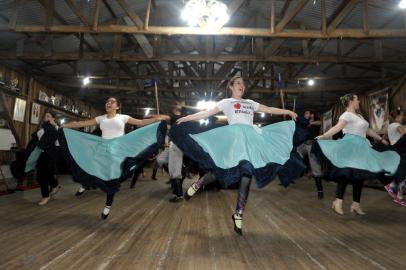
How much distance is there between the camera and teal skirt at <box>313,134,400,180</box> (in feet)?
12.0

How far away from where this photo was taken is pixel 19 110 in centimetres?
929

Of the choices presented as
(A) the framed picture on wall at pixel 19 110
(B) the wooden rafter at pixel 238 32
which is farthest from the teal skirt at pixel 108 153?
(A) the framed picture on wall at pixel 19 110

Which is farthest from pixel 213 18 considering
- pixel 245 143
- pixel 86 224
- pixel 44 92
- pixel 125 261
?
pixel 44 92

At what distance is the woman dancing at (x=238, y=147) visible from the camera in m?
2.83

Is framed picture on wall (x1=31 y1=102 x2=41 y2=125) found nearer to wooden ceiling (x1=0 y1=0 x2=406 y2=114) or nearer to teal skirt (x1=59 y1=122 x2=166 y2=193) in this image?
wooden ceiling (x1=0 y1=0 x2=406 y2=114)

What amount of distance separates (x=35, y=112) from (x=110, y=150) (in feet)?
26.0

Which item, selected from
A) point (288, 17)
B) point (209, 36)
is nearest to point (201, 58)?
point (209, 36)

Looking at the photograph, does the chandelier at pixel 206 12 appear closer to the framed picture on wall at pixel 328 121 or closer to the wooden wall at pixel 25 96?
the wooden wall at pixel 25 96

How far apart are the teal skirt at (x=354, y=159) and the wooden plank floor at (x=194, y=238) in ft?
1.77

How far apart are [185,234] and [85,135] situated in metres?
1.89

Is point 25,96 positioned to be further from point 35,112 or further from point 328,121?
point 328,121

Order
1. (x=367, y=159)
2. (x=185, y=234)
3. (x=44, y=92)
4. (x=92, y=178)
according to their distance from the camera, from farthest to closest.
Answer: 1. (x=44, y=92)
2. (x=367, y=159)
3. (x=92, y=178)
4. (x=185, y=234)

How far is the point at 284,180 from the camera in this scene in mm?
3139

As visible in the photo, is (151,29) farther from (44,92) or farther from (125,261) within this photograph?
(44,92)
